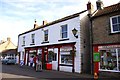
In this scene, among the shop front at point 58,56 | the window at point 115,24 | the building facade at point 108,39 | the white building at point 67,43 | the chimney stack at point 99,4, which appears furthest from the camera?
the chimney stack at point 99,4

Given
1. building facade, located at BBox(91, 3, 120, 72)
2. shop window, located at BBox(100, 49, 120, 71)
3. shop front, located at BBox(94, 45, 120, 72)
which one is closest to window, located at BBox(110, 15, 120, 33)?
building facade, located at BBox(91, 3, 120, 72)

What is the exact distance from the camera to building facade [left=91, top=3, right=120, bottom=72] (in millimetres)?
18078

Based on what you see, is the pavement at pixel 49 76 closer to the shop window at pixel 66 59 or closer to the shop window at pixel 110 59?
the shop window at pixel 110 59

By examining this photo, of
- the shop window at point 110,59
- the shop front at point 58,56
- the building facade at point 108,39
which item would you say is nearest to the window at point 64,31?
the shop front at point 58,56

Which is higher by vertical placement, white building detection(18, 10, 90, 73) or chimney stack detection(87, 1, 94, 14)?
chimney stack detection(87, 1, 94, 14)

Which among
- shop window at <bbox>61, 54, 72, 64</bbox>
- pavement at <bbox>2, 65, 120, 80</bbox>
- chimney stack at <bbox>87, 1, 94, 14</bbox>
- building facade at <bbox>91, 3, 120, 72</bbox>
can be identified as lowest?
pavement at <bbox>2, 65, 120, 80</bbox>

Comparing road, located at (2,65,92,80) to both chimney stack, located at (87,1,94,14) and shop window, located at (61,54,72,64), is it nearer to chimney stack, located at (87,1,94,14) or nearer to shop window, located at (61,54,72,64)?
shop window, located at (61,54,72,64)

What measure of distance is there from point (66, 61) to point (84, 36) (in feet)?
12.0

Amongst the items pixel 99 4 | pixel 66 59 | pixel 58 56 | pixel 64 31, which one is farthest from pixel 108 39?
pixel 58 56

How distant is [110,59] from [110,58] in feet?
0.31

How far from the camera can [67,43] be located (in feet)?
74.4

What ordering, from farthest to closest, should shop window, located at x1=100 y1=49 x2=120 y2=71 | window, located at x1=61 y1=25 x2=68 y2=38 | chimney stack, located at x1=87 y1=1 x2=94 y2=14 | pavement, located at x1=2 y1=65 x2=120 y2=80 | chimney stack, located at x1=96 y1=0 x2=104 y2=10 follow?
window, located at x1=61 y1=25 x2=68 y2=38 → chimney stack, located at x1=87 y1=1 x2=94 y2=14 → chimney stack, located at x1=96 y1=0 x2=104 y2=10 → shop window, located at x1=100 y1=49 x2=120 y2=71 → pavement, located at x1=2 y1=65 x2=120 y2=80

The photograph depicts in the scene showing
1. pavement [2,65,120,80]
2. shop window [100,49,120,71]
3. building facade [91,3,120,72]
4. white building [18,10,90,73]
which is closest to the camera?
pavement [2,65,120,80]

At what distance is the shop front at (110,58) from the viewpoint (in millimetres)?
17953
